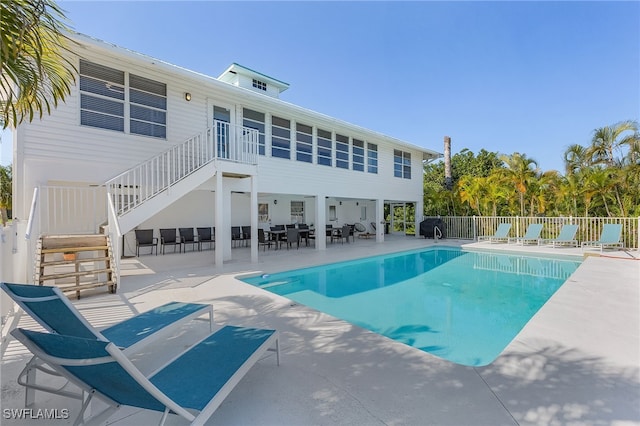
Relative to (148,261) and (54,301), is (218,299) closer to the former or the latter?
(54,301)

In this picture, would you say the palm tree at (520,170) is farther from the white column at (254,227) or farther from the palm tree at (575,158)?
the white column at (254,227)

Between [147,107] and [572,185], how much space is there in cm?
1779

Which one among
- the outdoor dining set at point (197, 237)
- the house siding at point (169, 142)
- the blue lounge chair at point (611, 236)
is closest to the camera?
the house siding at point (169, 142)

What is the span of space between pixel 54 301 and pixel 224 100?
9343 millimetres

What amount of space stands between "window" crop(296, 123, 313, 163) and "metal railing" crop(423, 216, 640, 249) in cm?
974

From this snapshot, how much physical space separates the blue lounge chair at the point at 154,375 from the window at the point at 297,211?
14235mm

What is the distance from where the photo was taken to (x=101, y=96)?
7953 millimetres

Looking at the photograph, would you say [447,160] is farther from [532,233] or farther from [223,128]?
[223,128]

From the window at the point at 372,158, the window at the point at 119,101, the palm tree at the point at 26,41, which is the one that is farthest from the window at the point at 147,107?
the window at the point at 372,158

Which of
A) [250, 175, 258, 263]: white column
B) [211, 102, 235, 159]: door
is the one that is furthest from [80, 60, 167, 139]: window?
[250, 175, 258, 263]: white column

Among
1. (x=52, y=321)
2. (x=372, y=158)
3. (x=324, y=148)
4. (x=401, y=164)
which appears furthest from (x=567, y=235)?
(x=52, y=321)

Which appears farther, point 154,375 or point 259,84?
point 259,84

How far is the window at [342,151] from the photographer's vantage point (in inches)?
566

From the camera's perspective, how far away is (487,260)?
1105cm
